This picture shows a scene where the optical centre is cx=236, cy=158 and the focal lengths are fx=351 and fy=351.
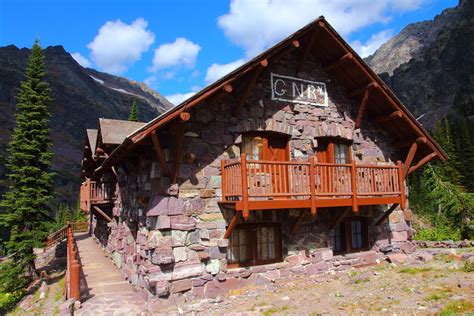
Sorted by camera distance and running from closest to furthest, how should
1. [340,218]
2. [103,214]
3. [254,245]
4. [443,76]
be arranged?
[254,245]
[340,218]
[103,214]
[443,76]

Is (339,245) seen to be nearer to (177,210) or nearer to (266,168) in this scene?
(266,168)

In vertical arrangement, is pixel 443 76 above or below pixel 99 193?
above

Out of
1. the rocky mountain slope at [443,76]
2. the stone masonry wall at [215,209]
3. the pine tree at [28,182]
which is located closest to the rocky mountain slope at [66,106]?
→ the pine tree at [28,182]

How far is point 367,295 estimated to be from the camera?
8.68 meters

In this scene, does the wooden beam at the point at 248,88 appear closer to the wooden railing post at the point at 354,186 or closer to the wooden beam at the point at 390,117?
the wooden railing post at the point at 354,186

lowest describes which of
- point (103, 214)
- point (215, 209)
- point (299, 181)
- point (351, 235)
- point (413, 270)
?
point (413, 270)

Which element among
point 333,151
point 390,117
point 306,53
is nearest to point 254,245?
point 333,151

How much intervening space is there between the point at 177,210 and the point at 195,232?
0.77 m

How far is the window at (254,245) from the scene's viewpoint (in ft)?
32.8

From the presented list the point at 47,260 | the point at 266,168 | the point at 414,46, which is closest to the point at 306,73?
the point at 266,168

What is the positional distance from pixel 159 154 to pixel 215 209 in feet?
7.24

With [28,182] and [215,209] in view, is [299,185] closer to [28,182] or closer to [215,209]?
[215,209]

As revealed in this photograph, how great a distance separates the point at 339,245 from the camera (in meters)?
12.2

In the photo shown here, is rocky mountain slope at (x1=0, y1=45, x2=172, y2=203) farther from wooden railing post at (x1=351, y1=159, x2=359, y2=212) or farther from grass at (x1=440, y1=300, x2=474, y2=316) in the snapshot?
grass at (x1=440, y1=300, x2=474, y2=316)
